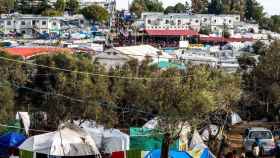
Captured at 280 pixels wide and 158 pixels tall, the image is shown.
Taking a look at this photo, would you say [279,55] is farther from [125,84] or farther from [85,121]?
[85,121]

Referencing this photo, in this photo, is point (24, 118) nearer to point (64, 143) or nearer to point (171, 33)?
point (64, 143)

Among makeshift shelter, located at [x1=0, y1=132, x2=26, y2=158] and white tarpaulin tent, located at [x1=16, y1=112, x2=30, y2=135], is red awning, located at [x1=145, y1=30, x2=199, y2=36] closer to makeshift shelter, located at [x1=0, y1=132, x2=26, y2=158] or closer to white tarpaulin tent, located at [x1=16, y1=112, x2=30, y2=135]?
white tarpaulin tent, located at [x1=16, y1=112, x2=30, y2=135]

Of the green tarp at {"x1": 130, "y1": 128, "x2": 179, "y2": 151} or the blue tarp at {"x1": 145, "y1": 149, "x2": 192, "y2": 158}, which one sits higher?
the blue tarp at {"x1": 145, "y1": 149, "x2": 192, "y2": 158}

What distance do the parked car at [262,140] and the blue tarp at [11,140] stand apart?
7.60 metres

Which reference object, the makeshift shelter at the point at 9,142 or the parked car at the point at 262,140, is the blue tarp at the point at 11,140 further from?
the parked car at the point at 262,140

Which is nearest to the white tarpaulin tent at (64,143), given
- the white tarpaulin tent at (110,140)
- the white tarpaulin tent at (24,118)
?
the white tarpaulin tent at (110,140)

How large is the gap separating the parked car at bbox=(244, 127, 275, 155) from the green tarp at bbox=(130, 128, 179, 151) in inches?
123

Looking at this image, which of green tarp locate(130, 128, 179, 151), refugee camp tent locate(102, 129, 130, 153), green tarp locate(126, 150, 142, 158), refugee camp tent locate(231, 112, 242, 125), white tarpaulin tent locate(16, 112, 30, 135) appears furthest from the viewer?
refugee camp tent locate(231, 112, 242, 125)

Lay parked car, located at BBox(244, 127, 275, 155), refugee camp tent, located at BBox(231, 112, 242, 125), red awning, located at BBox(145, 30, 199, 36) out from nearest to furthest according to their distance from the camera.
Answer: parked car, located at BBox(244, 127, 275, 155) < refugee camp tent, located at BBox(231, 112, 242, 125) < red awning, located at BBox(145, 30, 199, 36)

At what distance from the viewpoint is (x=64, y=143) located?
17.7 m

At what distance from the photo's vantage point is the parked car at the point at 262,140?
2098 centimetres

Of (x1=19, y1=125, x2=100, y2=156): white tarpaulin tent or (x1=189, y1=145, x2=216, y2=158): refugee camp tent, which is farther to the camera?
(x1=19, y1=125, x2=100, y2=156): white tarpaulin tent

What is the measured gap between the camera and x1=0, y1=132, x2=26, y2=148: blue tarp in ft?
64.7

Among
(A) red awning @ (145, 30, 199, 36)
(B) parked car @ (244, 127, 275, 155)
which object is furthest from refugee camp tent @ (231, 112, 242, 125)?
(A) red awning @ (145, 30, 199, 36)
